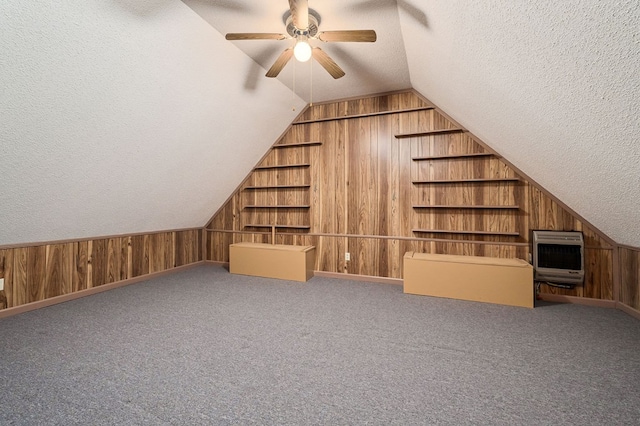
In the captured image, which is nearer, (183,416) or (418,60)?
(183,416)

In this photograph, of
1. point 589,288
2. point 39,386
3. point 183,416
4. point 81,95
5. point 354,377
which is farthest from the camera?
point 589,288

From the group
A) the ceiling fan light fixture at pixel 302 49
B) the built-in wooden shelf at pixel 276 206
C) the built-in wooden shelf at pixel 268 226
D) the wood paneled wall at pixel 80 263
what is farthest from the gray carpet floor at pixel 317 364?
the ceiling fan light fixture at pixel 302 49

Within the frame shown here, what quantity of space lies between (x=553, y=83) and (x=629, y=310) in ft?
7.97

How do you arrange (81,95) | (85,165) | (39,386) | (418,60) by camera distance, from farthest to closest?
(418,60), (85,165), (81,95), (39,386)

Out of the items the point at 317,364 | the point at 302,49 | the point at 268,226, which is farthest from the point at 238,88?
the point at 317,364

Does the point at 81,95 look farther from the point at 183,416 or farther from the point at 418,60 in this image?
the point at 418,60

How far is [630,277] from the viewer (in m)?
2.38

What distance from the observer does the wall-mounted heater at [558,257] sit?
2541 millimetres

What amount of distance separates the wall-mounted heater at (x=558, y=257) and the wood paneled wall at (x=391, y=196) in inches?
8.4

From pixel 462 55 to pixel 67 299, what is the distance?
417cm

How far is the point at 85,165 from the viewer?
222 centimetres

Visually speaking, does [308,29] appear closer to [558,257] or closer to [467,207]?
[467,207]

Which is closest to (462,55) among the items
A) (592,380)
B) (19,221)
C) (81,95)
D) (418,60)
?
(418,60)

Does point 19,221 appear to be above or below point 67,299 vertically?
above
